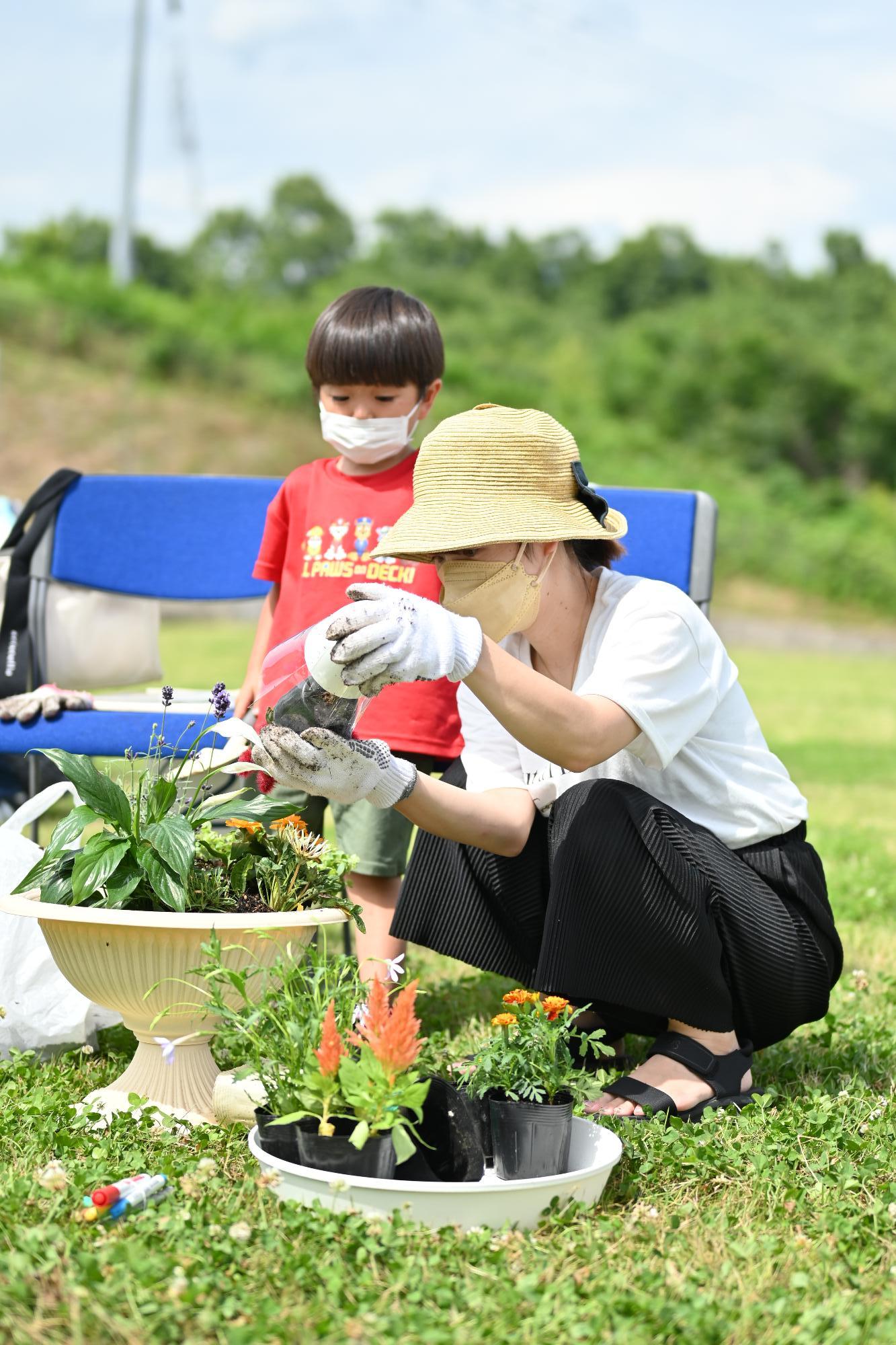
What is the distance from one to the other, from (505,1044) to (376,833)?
1.02m

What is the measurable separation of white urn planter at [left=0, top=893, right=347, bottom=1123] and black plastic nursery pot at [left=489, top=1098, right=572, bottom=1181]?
395 mm

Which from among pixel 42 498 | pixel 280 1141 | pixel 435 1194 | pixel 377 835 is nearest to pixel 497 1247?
pixel 435 1194

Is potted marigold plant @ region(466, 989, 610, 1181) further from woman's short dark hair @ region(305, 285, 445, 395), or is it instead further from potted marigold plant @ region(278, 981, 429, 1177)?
woman's short dark hair @ region(305, 285, 445, 395)

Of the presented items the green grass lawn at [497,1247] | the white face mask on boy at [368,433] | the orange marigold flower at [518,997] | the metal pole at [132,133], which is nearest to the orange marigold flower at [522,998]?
the orange marigold flower at [518,997]

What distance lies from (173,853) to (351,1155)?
567 mm

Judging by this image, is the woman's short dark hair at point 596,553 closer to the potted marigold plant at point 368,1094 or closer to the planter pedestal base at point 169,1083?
the potted marigold plant at point 368,1094

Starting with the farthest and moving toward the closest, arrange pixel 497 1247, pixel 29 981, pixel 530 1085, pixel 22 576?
1. pixel 22 576
2. pixel 29 981
3. pixel 530 1085
4. pixel 497 1247

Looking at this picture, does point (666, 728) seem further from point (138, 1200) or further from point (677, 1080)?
point (138, 1200)

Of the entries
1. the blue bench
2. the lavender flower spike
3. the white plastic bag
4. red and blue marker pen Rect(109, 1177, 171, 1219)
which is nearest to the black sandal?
red and blue marker pen Rect(109, 1177, 171, 1219)

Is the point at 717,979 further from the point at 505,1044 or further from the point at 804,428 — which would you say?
the point at 804,428

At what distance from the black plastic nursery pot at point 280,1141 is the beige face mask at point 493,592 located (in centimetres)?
79

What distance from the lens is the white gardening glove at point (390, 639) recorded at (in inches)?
67.4

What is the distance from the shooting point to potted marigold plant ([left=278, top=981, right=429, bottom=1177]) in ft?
5.48

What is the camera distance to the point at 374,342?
294cm
